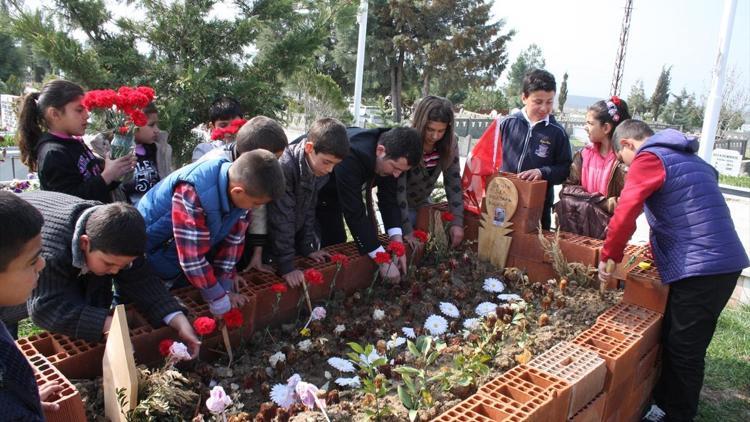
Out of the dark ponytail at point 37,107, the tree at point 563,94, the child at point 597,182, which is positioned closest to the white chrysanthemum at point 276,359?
the dark ponytail at point 37,107

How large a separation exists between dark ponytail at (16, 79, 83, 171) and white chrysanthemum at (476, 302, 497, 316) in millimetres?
2440

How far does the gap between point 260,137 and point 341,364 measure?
3.90 feet

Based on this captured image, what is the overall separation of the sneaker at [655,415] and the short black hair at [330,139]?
2.20 meters

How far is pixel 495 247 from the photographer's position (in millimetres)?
3412

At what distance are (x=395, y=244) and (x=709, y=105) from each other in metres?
5.82

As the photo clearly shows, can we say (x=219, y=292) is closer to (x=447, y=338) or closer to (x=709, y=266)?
(x=447, y=338)

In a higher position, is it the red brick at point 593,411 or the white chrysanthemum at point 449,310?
the white chrysanthemum at point 449,310

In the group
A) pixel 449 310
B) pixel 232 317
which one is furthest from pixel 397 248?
pixel 232 317

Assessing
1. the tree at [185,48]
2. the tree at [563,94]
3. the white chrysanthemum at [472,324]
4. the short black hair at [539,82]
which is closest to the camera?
the white chrysanthemum at [472,324]

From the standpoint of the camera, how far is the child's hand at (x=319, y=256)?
2.90 metres

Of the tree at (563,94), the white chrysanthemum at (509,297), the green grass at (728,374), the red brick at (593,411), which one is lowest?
the green grass at (728,374)

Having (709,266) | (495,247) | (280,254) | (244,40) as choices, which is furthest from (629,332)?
(244,40)

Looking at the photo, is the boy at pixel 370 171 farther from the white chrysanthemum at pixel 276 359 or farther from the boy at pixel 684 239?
the boy at pixel 684 239

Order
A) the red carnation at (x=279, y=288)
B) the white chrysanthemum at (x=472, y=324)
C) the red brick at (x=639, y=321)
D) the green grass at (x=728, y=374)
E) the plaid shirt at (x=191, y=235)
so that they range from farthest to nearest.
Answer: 1. the green grass at (x=728, y=374)
2. the white chrysanthemum at (x=472, y=324)
3. the red brick at (x=639, y=321)
4. the red carnation at (x=279, y=288)
5. the plaid shirt at (x=191, y=235)
